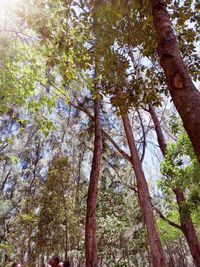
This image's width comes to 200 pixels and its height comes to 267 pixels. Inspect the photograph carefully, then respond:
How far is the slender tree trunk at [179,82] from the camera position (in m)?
1.47

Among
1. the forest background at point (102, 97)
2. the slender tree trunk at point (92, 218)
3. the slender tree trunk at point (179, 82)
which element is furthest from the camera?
the slender tree trunk at point (92, 218)

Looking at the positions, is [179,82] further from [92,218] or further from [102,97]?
[92,218]

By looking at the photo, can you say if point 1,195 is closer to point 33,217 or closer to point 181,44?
point 33,217

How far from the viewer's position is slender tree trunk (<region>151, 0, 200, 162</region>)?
57.8 inches

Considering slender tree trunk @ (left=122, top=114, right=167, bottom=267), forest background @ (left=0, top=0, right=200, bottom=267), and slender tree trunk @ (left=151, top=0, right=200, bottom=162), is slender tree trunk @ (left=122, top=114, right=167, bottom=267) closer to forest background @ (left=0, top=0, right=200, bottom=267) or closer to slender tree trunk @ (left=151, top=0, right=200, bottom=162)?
forest background @ (left=0, top=0, right=200, bottom=267)

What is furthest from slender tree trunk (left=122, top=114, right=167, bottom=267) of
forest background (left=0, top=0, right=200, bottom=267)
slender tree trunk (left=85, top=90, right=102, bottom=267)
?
slender tree trunk (left=85, top=90, right=102, bottom=267)

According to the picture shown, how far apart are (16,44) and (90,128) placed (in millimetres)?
6006

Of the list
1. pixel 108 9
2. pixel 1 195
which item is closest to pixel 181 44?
pixel 108 9

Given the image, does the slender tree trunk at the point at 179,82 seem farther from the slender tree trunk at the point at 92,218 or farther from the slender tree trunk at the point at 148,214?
the slender tree trunk at the point at 92,218

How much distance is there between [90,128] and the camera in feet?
36.5

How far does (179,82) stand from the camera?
1.66 m

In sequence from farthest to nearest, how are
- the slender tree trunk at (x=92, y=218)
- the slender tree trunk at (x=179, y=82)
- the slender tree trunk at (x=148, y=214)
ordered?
the slender tree trunk at (x=92, y=218), the slender tree trunk at (x=148, y=214), the slender tree trunk at (x=179, y=82)

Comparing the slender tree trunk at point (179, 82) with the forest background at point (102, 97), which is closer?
the slender tree trunk at point (179, 82)

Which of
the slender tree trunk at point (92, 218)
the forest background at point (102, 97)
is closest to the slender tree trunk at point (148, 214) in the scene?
the forest background at point (102, 97)
